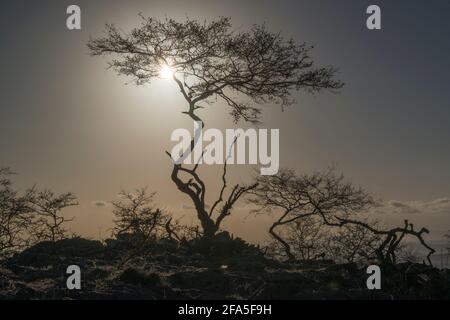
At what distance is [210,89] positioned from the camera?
21688 mm

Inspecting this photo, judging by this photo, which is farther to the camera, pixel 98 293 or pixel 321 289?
pixel 321 289

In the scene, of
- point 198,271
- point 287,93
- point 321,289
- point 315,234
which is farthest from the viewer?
point 315,234

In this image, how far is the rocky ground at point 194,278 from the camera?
1181 centimetres

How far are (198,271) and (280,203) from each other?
12569 millimetres

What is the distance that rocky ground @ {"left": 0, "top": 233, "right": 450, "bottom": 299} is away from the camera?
11812 millimetres

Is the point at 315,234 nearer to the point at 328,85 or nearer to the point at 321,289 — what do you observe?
the point at 328,85

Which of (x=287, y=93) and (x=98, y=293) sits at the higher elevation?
(x=287, y=93)

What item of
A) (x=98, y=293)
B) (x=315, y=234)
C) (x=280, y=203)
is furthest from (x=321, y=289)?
(x=315, y=234)

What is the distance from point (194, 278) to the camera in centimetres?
1349

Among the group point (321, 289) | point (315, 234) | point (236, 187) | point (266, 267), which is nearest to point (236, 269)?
point (266, 267)

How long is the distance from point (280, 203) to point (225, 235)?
673 centimetres
